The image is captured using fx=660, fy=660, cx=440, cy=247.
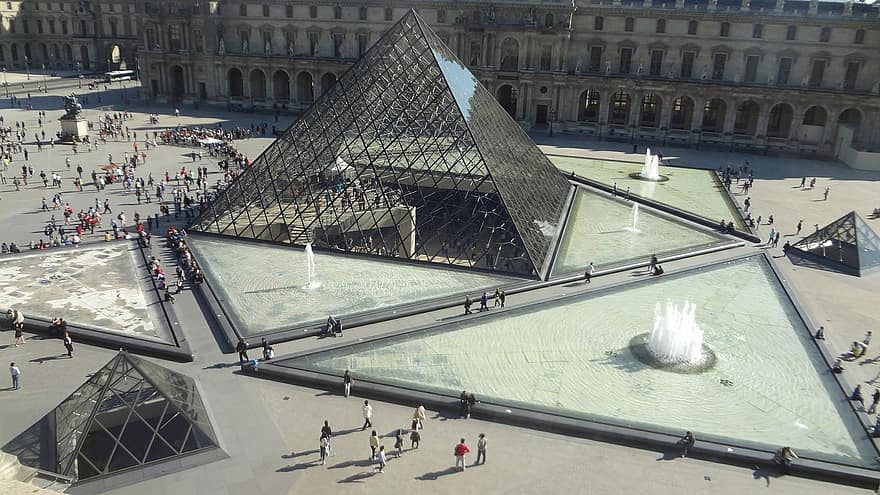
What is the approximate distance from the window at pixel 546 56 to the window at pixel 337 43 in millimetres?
18592

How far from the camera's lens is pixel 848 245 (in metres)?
28.6

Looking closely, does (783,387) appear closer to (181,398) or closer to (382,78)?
(181,398)

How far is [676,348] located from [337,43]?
50212mm

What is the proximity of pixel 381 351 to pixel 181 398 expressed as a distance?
569 centimetres

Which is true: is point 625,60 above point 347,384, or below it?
above

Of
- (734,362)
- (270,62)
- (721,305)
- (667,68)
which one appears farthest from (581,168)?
(270,62)

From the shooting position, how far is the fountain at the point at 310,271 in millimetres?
23078

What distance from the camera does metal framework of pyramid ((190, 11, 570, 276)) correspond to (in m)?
27.0

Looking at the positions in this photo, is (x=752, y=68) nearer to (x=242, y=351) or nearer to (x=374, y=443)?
(x=242, y=351)

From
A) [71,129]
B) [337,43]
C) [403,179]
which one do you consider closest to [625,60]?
[337,43]

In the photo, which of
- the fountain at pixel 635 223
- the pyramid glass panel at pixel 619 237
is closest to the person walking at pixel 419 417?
the pyramid glass panel at pixel 619 237

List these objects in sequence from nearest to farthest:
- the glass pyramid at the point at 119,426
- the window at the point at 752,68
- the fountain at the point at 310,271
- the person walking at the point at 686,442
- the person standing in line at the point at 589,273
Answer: the glass pyramid at the point at 119,426
the person walking at the point at 686,442
the fountain at the point at 310,271
the person standing in line at the point at 589,273
the window at the point at 752,68

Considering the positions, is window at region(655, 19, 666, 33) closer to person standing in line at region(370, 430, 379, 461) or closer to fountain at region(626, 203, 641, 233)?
fountain at region(626, 203, 641, 233)

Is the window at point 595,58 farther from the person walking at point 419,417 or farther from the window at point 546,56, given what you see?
the person walking at point 419,417
